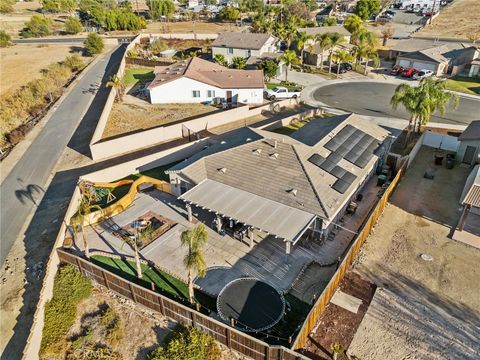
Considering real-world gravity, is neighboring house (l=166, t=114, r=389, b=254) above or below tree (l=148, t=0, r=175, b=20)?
below

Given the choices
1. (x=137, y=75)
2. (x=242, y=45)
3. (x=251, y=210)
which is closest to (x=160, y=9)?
(x=242, y=45)

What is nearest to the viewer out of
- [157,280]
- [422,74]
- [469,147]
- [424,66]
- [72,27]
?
[157,280]

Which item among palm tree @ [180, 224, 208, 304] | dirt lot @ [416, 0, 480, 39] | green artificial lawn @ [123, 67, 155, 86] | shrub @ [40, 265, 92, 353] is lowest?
shrub @ [40, 265, 92, 353]

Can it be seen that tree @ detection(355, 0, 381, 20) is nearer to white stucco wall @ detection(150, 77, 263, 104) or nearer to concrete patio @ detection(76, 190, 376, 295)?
white stucco wall @ detection(150, 77, 263, 104)

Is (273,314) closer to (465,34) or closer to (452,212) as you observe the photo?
(452,212)

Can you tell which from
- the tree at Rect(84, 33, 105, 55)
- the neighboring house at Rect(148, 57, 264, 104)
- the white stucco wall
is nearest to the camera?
the neighboring house at Rect(148, 57, 264, 104)

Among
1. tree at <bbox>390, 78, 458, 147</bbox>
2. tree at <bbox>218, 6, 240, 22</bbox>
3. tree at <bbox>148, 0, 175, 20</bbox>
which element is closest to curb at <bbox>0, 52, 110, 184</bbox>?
tree at <bbox>390, 78, 458, 147</bbox>

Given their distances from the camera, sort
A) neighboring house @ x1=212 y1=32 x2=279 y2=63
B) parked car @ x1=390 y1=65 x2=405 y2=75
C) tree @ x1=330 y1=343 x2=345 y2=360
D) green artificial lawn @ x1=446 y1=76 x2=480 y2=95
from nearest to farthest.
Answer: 1. tree @ x1=330 y1=343 x2=345 y2=360
2. green artificial lawn @ x1=446 y1=76 x2=480 y2=95
3. parked car @ x1=390 y1=65 x2=405 y2=75
4. neighboring house @ x1=212 y1=32 x2=279 y2=63

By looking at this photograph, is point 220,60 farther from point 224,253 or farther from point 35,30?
point 35,30
